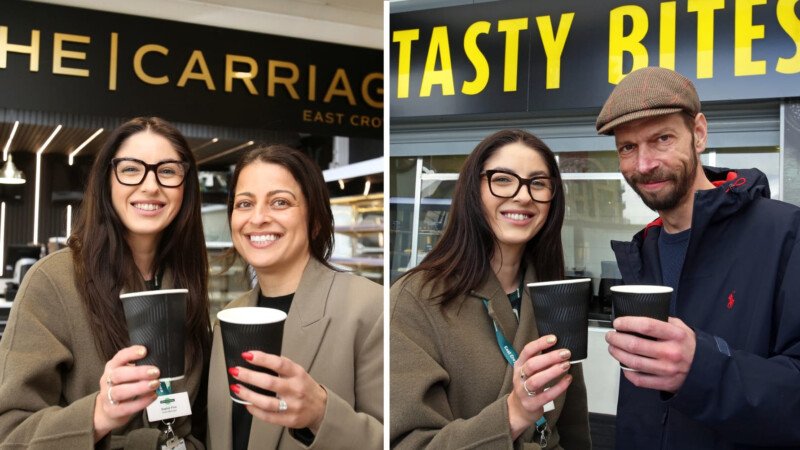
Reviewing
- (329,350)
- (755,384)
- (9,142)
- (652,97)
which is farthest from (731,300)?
(9,142)

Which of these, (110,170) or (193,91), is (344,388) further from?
(193,91)

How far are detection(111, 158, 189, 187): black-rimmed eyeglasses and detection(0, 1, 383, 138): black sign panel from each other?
191 cm

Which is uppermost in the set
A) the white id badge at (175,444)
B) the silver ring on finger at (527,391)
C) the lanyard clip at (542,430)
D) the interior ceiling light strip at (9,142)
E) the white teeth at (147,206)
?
the interior ceiling light strip at (9,142)

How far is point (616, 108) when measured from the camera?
1069 mm

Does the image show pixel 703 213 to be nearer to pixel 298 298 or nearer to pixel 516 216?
pixel 516 216

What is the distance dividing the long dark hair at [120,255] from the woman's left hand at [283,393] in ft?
1.22

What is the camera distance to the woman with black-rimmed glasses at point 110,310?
40.4 inches

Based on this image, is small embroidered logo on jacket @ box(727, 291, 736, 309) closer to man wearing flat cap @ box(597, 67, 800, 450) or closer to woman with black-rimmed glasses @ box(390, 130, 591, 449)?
man wearing flat cap @ box(597, 67, 800, 450)

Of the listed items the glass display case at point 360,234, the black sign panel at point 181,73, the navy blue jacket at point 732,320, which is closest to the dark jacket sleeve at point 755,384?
the navy blue jacket at point 732,320

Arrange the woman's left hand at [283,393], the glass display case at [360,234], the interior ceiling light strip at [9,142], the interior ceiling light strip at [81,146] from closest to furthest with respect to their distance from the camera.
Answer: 1. the woman's left hand at [283,393]
2. the glass display case at [360,234]
3. the interior ceiling light strip at [9,142]
4. the interior ceiling light strip at [81,146]

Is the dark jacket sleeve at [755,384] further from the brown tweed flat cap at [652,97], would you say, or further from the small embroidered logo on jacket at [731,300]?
the brown tweed flat cap at [652,97]

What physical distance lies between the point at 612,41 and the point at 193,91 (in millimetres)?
2404

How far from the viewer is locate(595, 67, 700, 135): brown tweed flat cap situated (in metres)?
1.06

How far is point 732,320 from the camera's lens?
1068 mm
